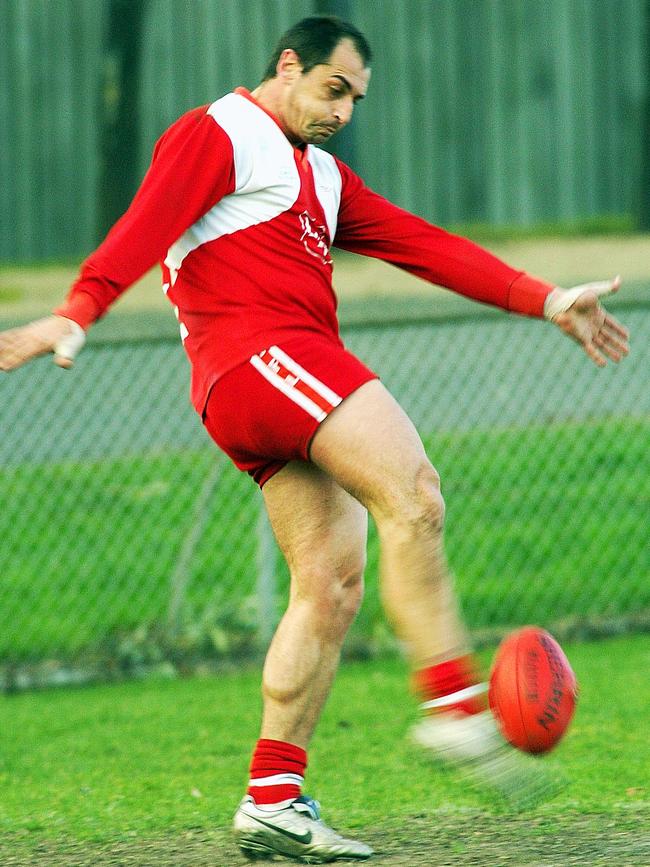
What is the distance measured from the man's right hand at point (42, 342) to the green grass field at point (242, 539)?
3141mm

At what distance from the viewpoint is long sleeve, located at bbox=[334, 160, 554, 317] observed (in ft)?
13.0

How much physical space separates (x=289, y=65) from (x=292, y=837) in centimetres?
198

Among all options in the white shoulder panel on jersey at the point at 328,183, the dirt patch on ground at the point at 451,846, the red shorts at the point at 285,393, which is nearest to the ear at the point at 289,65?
the white shoulder panel on jersey at the point at 328,183

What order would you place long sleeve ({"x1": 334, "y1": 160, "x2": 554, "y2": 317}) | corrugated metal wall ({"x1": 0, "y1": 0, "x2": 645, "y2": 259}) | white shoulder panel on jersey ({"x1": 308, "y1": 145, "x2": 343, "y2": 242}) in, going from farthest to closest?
corrugated metal wall ({"x1": 0, "y1": 0, "x2": 645, "y2": 259}), long sleeve ({"x1": 334, "y1": 160, "x2": 554, "y2": 317}), white shoulder panel on jersey ({"x1": 308, "y1": 145, "x2": 343, "y2": 242})

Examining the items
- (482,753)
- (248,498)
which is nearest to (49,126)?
(248,498)

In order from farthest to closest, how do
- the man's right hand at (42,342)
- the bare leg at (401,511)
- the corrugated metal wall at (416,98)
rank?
the corrugated metal wall at (416,98)
the bare leg at (401,511)
the man's right hand at (42,342)

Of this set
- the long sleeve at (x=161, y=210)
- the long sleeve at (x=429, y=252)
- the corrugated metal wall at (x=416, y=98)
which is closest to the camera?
the long sleeve at (x=161, y=210)

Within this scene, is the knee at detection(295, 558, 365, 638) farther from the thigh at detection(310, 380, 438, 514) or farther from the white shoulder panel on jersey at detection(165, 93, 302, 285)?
the white shoulder panel on jersey at detection(165, 93, 302, 285)

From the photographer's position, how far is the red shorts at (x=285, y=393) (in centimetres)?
351

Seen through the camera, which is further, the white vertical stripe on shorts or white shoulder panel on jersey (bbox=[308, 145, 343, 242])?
white shoulder panel on jersey (bbox=[308, 145, 343, 242])

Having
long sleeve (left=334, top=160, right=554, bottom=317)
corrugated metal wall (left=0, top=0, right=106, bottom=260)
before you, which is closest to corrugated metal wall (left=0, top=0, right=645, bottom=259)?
corrugated metal wall (left=0, top=0, right=106, bottom=260)

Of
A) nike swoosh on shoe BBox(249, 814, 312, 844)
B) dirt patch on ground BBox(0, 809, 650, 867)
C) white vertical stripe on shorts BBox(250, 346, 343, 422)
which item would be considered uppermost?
white vertical stripe on shorts BBox(250, 346, 343, 422)

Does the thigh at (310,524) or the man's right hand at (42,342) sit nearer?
the man's right hand at (42,342)

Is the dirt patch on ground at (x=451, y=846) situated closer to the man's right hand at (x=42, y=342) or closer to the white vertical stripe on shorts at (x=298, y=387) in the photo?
the white vertical stripe on shorts at (x=298, y=387)
